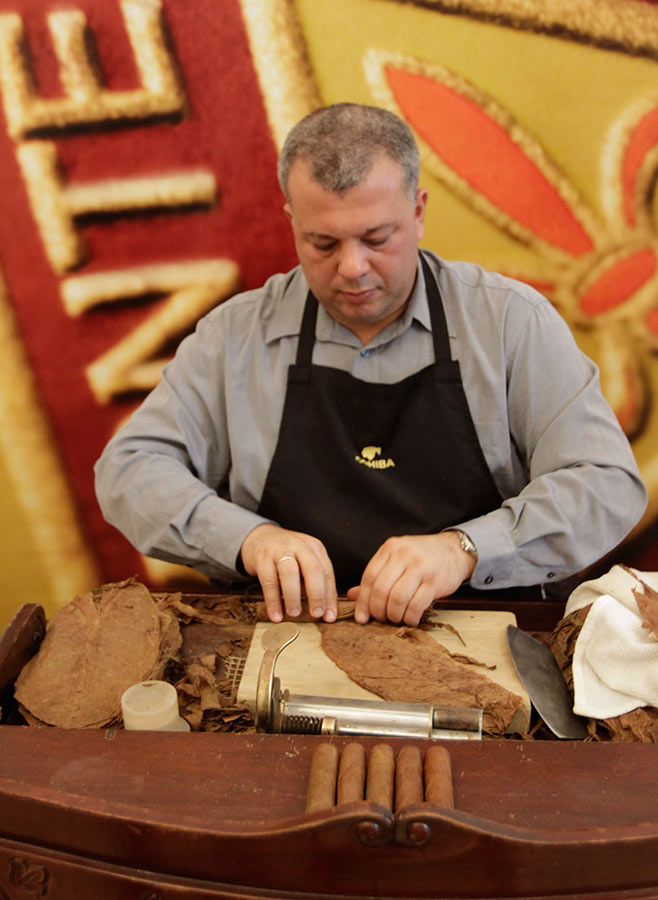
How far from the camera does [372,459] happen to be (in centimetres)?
205

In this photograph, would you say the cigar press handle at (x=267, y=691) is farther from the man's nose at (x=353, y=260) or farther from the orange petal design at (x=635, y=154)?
the orange petal design at (x=635, y=154)

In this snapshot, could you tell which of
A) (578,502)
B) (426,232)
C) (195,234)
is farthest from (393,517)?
(195,234)

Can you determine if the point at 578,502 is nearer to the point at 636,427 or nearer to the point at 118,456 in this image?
the point at 636,427

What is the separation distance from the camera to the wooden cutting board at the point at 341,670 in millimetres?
1390

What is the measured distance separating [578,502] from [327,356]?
70 centimetres

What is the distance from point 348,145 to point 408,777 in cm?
126

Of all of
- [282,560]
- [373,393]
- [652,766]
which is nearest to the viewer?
[652,766]

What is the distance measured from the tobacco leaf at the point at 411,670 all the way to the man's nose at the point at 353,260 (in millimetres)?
755

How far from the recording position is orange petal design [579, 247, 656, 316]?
8.15ft

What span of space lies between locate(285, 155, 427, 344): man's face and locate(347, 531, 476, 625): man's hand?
0.60m

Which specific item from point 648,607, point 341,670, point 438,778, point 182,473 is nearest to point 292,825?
point 438,778

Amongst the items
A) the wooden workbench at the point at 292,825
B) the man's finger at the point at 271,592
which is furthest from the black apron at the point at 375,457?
the wooden workbench at the point at 292,825

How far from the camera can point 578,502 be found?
184 centimetres

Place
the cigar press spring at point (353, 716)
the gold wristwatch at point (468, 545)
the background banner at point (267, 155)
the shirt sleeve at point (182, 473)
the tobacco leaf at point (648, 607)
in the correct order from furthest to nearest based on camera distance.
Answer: the background banner at point (267, 155)
the shirt sleeve at point (182, 473)
the gold wristwatch at point (468, 545)
the tobacco leaf at point (648, 607)
the cigar press spring at point (353, 716)
